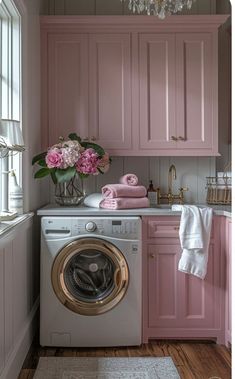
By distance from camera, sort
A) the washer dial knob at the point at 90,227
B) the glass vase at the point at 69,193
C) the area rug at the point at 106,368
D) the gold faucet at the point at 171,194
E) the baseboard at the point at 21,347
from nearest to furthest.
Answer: the baseboard at the point at 21,347
the area rug at the point at 106,368
the washer dial knob at the point at 90,227
the glass vase at the point at 69,193
the gold faucet at the point at 171,194

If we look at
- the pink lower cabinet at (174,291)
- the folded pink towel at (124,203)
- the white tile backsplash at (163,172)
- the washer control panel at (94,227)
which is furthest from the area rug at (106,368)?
the white tile backsplash at (163,172)

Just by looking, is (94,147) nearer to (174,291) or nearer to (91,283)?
(91,283)

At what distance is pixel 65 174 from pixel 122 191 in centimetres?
43

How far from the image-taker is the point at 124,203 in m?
3.02

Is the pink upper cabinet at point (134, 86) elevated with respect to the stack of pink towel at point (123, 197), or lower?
elevated

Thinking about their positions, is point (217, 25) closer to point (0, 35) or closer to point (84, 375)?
point (0, 35)

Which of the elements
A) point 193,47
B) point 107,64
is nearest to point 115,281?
point 107,64

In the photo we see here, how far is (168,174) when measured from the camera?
3637mm

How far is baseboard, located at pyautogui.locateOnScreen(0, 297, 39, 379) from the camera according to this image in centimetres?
226

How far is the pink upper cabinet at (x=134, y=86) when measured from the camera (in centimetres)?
332

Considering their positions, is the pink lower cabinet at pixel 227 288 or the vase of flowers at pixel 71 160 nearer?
the pink lower cabinet at pixel 227 288

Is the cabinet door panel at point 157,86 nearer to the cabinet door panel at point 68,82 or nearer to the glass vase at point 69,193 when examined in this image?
the cabinet door panel at point 68,82

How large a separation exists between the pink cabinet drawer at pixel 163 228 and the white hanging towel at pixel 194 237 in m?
0.09

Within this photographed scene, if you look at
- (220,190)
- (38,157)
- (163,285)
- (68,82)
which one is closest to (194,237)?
(163,285)
